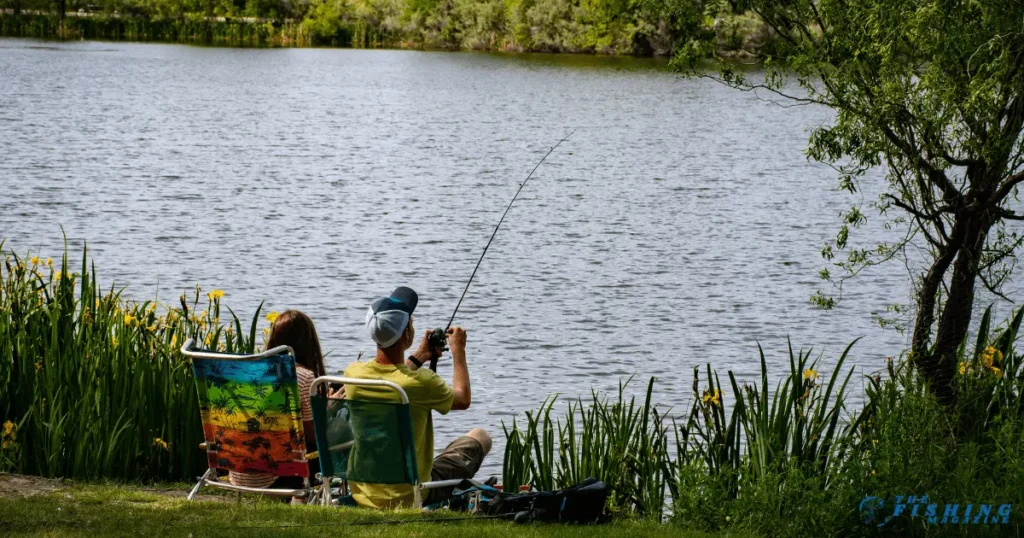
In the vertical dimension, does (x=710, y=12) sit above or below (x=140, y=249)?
above

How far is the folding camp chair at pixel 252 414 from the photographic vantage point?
5828 millimetres

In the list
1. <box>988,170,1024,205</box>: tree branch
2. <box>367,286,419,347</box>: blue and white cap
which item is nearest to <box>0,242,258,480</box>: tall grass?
<box>367,286,419,347</box>: blue and white cap

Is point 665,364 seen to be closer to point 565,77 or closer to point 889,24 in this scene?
point 889,24

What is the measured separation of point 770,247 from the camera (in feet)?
68.2

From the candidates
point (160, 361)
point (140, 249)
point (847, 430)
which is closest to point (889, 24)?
point (847, 430)

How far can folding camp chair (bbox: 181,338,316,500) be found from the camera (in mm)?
5828

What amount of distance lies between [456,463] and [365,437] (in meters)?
0.84

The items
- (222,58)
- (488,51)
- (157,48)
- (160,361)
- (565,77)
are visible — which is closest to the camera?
(160,361)

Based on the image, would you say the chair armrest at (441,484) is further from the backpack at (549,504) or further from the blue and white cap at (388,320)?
the blue and white cap at (388,320)

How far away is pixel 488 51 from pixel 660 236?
77553 millimetres

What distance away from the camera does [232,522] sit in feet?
18.2

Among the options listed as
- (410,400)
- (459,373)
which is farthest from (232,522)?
(459,373)

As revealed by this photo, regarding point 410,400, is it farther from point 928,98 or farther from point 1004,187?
point 1004,187

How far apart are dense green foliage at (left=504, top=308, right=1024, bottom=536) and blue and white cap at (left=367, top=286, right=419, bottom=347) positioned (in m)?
1.61
